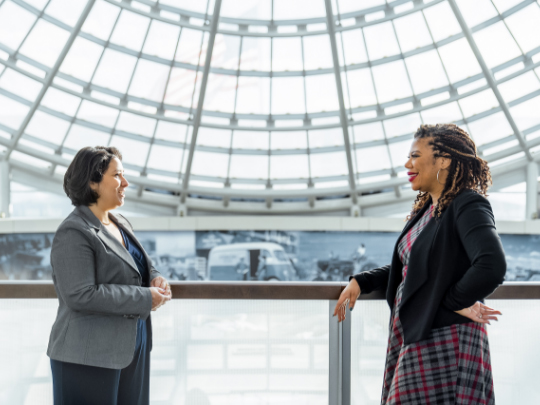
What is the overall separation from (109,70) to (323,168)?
999 centimetres

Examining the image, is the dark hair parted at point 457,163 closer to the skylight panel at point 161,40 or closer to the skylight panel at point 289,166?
the skylight panel at point 161,40

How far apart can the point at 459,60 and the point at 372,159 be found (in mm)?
5461

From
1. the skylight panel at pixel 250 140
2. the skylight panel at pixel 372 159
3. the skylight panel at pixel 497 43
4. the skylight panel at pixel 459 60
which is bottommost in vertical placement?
the skylight panel at pixel 372 159

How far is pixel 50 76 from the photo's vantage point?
63.0 feet

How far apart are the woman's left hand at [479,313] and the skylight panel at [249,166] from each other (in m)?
20.3

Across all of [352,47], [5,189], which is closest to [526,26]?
[352,47]

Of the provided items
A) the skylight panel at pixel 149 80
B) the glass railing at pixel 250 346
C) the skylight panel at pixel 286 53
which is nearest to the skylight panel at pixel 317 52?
the skylight panel at pixel 286 53

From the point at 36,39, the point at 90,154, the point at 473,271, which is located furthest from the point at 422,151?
the point at 36,39

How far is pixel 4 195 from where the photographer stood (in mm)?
23281

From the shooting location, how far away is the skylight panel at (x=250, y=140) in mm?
21406

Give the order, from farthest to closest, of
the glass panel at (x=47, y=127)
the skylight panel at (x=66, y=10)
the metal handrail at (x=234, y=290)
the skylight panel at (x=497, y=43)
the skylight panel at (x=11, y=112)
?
the glass panel at (x=47, y=127)
the skylight panel at (x=11, y=112)
the skylight panel at (x=497, y=43)
the skylight panel at (x=66, y=10)
the metal handrail at (x=234, y=290)

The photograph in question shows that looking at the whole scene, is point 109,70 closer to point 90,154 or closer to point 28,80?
point 28,80

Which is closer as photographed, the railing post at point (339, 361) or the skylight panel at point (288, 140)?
the railing post at point (339, 361)

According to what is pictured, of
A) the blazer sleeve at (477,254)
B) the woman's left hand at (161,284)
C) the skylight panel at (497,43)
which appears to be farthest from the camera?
the skylight panel at (497,43)
